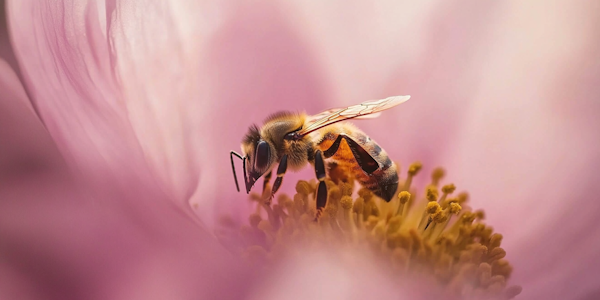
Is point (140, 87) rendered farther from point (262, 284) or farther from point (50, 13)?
point (262, 284)

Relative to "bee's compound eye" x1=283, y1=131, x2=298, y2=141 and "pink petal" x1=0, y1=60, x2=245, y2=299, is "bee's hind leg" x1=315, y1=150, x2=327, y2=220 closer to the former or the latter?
"bee's compound eye" x1=283, y1=131, x2=298, y2=141

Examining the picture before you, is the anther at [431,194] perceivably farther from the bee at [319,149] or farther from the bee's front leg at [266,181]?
the bee's front leg at [266,181]

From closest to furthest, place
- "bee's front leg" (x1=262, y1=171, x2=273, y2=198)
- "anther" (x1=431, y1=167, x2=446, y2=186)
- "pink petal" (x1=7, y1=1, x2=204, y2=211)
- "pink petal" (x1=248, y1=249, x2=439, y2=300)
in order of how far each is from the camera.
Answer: "pink petal" (x1=248, y1=249, x2=439, y2=300), "pink petal" (x1=7, y1=1, x2=204, y2=211), "bee's front leg" (x1=262, y1=171, x2=273, y2=198), "anther" (x1=431, y1=167, x2=446, y2=186)

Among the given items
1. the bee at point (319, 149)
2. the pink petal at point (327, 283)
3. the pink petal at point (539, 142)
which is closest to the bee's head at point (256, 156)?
the bee at point (319, 149)

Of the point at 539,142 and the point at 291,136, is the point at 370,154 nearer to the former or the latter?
the point at 291,136

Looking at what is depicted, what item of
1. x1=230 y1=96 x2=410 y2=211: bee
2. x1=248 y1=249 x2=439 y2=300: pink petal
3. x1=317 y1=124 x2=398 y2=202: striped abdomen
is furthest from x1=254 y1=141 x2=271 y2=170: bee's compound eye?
x1=248 y1=249 x2=439 y2=300: pink petal

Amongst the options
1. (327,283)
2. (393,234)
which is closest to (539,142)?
(393,234)

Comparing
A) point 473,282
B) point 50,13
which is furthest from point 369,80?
point 50,13

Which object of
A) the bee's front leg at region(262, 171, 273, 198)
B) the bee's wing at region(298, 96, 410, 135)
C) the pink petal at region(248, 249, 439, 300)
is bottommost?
the pink petal at region(248, 249, 439, 300)
